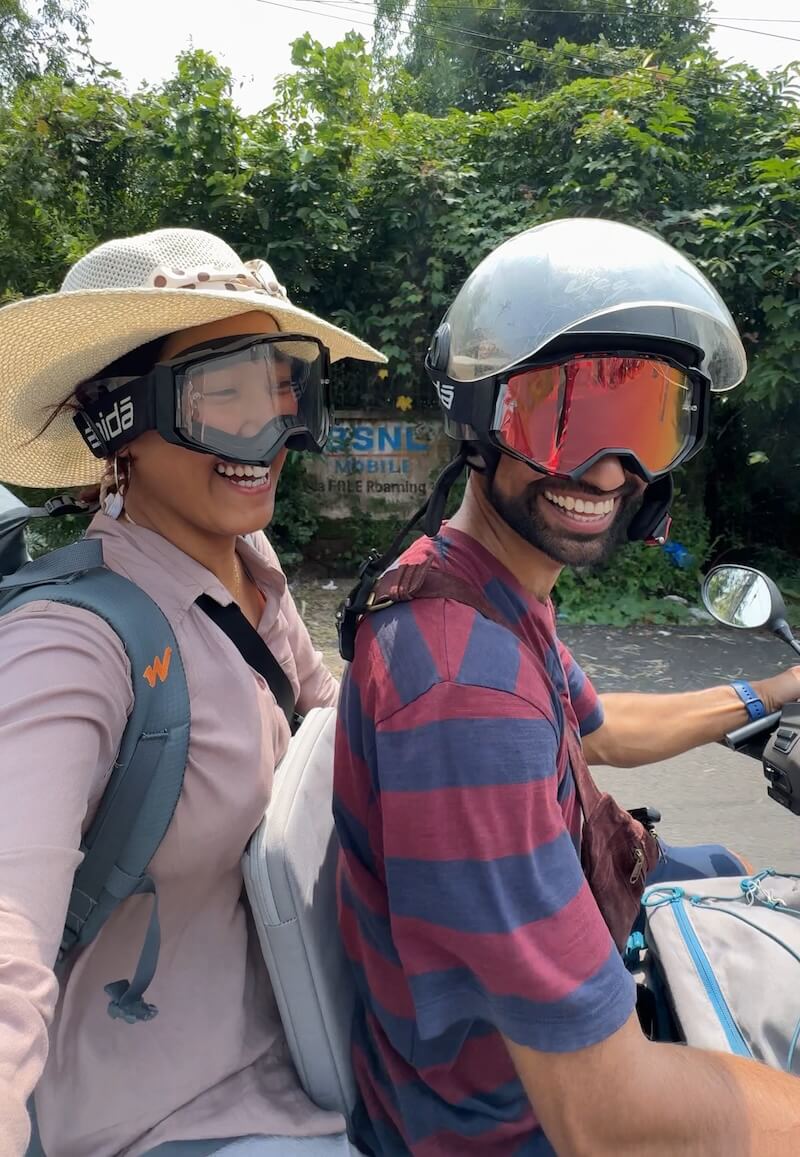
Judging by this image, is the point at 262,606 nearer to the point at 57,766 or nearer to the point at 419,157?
the point at 57,766

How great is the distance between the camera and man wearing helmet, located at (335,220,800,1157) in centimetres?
99

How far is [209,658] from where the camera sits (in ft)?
4.45

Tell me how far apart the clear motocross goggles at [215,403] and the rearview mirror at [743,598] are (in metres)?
1.03

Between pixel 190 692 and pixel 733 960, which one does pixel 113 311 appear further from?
pixel 733 960

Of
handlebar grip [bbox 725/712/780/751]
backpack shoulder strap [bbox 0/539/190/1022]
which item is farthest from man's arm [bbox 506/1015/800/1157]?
handlebar grip [bbox 725/712/780/751]

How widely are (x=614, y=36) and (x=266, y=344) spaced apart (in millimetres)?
17883

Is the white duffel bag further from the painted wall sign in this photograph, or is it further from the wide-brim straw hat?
the painted wall sign

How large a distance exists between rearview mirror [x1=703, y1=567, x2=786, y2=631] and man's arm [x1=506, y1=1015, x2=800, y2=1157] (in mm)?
954

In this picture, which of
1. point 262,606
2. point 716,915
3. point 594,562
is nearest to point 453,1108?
point 716,915

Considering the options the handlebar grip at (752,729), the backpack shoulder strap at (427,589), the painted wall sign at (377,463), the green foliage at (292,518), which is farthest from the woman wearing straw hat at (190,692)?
the painted wall sign at (377,463)

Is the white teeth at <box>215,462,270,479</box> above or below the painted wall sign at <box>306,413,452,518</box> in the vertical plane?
above

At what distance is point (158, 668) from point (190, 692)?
0.08m

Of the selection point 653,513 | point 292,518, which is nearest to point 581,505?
point 653,513

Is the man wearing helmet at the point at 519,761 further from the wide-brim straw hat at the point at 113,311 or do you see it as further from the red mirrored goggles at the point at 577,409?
the wide-brim straw hat at the point at 113,311
